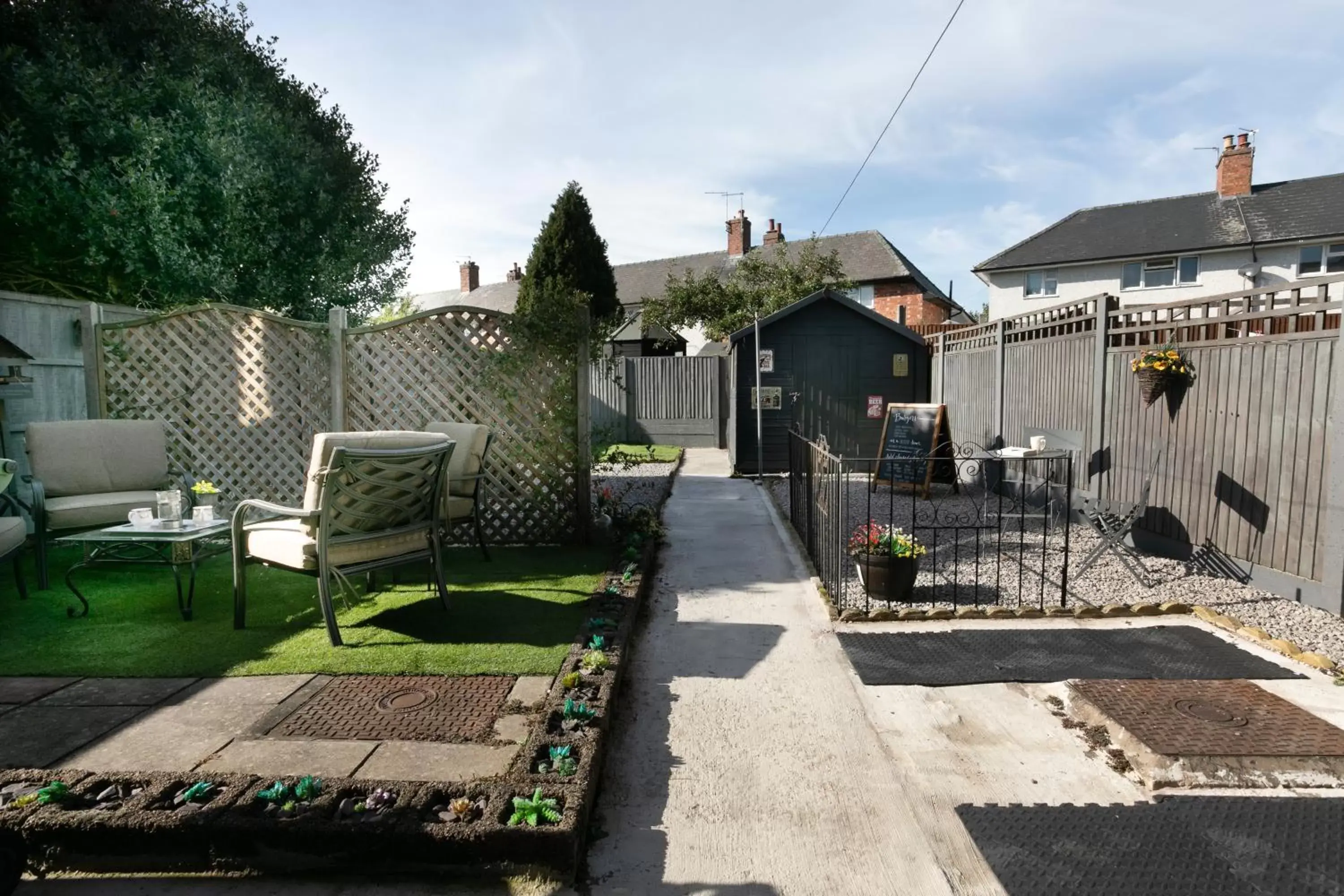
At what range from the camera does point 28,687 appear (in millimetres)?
3146

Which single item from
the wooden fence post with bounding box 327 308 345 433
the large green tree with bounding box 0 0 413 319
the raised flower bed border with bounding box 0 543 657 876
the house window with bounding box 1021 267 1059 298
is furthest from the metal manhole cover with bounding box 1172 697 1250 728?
the house window with bounding box 1021 267 1059 298

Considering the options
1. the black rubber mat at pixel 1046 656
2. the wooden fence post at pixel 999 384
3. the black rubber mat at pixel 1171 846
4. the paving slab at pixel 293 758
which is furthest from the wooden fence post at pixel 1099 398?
the paving slab at pixel 293 758

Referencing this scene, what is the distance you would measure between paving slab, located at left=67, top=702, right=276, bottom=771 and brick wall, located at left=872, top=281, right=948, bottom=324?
2695cm

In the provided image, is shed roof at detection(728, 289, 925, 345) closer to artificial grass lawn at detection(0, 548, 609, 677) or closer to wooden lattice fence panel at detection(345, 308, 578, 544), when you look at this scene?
wooden lattice fence panel at detection(345, 308, 578, 544)

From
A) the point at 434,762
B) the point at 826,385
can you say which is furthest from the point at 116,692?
the point at 826,385

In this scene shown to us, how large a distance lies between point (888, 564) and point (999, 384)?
5.39 meters

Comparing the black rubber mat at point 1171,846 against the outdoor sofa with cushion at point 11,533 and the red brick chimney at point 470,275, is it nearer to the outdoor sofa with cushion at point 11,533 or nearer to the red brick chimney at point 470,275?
the outdoor sofa with cushion at point 11,533

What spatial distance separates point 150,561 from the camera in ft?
13.7

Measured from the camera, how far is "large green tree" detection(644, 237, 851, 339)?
2086cm

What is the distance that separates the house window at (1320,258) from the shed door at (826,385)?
18.1 m

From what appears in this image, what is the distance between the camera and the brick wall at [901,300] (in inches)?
1083

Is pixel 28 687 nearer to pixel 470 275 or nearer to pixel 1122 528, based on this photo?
pixel 1122 528

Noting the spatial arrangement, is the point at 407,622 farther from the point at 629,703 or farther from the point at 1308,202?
the point at 1308,202

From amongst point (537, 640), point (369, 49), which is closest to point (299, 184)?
point (369, 49)
